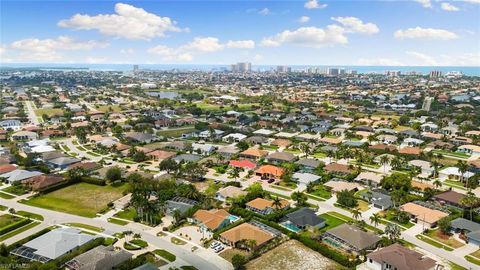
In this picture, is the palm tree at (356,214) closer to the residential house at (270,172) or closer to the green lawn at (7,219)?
the residential house at (270,172)

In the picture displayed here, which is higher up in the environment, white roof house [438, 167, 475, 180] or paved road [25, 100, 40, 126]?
paved road [25, 100, 40, 126]

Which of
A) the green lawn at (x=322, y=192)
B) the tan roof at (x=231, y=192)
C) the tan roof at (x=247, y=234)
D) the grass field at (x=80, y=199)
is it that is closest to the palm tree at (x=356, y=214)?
the green lawn at (x=322, y=192)

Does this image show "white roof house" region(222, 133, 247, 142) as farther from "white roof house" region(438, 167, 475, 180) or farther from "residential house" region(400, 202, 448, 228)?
"residential house" region(400, 202, 448, 228)

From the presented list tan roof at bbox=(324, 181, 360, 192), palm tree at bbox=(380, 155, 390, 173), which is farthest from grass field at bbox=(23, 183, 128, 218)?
palm tree at bbox=(380, 155, 390, 173)

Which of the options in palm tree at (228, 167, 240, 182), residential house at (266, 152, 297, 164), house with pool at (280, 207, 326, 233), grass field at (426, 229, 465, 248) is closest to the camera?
grass field at (426, 229, 465, 248)

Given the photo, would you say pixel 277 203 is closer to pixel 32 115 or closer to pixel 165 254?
pixel 165 254

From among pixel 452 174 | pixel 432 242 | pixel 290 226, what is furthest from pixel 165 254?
pixel 452 174

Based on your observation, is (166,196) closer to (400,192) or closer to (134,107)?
(400,192)
